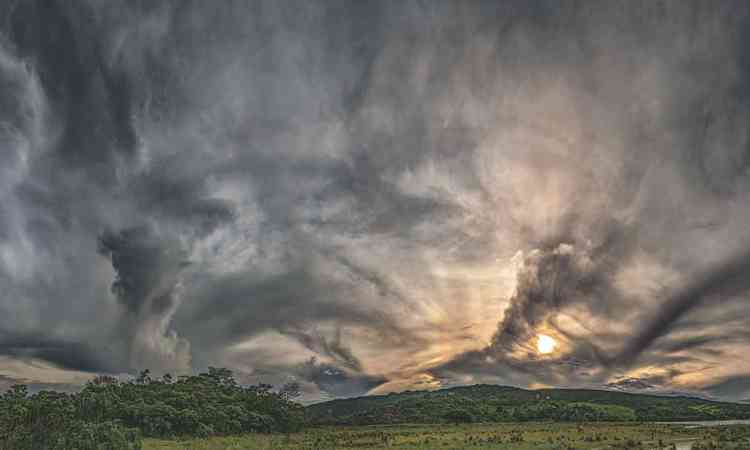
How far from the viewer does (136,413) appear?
81.3 meters

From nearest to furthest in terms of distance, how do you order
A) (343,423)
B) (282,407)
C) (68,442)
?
1. (68,442)
2. (282,407)
3. (343,423)

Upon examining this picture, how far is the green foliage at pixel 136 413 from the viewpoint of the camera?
47625mm

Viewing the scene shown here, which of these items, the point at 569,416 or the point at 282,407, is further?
the point at 569,416

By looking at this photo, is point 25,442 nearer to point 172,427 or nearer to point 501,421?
point 172,427

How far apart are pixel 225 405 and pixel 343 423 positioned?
42498mm

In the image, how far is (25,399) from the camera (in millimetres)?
78688

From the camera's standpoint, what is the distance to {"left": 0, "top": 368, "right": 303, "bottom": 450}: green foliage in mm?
47625

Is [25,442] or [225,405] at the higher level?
[225,405]

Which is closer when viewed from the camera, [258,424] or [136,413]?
[136,413]

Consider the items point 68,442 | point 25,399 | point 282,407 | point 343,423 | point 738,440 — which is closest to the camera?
point 68,442

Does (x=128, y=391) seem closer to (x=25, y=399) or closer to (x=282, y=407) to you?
(x=25, y=399)

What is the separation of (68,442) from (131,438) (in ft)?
24.1

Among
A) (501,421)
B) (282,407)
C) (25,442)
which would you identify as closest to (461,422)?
(501,421)

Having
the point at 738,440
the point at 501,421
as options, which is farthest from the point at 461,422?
the point at 738,440
